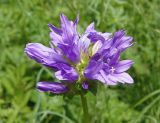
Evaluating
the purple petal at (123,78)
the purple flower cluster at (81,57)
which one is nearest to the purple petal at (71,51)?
the purple flower cluster at (81,57)

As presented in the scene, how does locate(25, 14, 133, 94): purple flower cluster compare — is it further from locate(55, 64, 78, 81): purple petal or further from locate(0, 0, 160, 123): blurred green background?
locate(0, 0, 160, 123): blurred green background

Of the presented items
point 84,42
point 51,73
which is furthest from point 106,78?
point 51,73

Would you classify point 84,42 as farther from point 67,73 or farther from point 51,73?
point 51,73

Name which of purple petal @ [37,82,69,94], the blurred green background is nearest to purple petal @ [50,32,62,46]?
purple petal @ [37,82,69,94]

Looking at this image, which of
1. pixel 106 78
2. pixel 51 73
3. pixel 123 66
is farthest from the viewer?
pixel 51 73

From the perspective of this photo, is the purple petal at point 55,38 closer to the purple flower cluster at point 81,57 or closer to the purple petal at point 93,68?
the purple flower cluster at point 81,57

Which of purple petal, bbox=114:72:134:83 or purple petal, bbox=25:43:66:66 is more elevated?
purple petal, bbox=25:43:66:66

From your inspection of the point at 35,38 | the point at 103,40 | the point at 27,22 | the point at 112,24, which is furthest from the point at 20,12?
the point at 103,40
